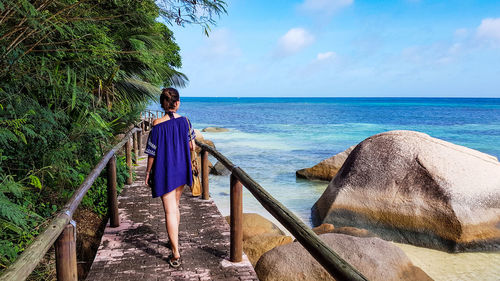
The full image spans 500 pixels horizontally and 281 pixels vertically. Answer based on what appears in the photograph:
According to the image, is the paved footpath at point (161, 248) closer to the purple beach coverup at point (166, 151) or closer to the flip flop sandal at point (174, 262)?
the flip flop sandal at point (174, 262)

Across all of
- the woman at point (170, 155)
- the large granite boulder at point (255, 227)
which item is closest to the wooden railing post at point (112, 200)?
the woman at point (170, 155)

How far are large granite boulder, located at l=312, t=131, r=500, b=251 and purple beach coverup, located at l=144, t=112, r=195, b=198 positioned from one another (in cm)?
417

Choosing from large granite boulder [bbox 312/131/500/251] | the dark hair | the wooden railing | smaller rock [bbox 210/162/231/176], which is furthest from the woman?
smaller rock [bbox 210/162/231/176]

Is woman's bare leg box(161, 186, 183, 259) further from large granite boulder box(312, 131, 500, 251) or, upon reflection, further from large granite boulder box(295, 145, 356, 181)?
large granite boulder box(295, 145, 356, 181)

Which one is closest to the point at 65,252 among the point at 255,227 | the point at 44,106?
the point at 44,106

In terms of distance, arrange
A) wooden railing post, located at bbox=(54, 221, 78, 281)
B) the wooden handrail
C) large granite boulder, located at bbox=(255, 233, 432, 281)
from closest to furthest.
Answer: the wooden handrail, wooden railing post, located at bbox=(54, 221, 78, 281), large granite boulder, located at bbox=(255, 233, 432, 281)

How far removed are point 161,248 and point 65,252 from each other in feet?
5.97

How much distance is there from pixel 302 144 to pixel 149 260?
23.3 meters

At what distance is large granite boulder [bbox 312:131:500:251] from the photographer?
230 inches

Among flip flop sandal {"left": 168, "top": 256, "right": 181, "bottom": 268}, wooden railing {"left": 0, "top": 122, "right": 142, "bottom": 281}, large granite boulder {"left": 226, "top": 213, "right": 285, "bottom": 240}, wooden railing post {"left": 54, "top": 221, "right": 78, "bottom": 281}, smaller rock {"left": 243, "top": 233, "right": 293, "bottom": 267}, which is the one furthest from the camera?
large granite boulder {"left": 226, "top": 213, "right": 285, "bottom": 240}

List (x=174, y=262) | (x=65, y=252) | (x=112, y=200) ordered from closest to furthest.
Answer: (x=65, y=252) → (x=174, y=262) → (x=112, y=200)

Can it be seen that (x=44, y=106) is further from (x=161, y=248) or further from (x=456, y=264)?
(x=456, y=264)

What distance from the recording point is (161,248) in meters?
3.67

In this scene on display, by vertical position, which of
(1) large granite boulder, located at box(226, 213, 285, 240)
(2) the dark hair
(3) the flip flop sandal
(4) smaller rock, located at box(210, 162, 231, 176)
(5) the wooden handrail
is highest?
(2) the dark hair
